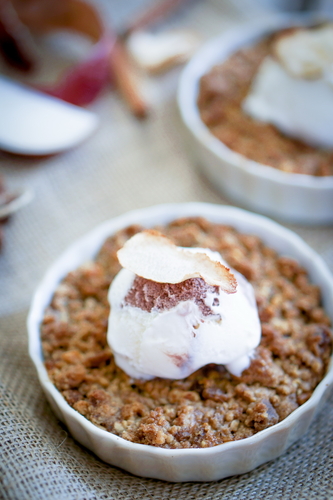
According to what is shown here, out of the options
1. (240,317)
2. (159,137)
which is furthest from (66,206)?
(240,317)

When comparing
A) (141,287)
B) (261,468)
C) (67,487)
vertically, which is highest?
(141,287)

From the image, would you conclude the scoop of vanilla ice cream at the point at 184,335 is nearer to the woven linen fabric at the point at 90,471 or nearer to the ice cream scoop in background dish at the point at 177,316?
the ice cream scoop in background dish at the point at 177,316

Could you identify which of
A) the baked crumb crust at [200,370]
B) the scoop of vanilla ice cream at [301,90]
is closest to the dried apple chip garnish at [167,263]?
the baked crumb crust at [200,370]

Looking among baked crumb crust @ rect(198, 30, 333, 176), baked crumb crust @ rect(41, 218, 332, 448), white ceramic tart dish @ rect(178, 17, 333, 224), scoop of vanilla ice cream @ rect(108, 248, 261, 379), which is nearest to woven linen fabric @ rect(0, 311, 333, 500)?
baked crumb crust @ rect(41, 218, 332, 448)

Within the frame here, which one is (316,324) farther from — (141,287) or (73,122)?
(73,122)

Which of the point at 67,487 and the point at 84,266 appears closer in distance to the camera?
the point at 67,487

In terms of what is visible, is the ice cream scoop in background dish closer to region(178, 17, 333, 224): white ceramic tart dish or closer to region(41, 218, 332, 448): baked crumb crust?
region(41, 218, 332, 448): baked crumb crust

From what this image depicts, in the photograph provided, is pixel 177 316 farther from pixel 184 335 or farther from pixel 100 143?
pixel 100 143
